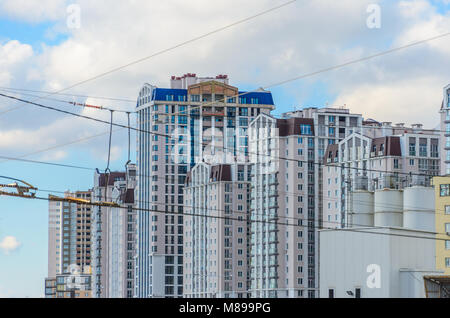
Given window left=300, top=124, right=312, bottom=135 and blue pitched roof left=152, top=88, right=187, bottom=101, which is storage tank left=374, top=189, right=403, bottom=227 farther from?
blue pitched roof left=152, top=88, right=187, bottom=101

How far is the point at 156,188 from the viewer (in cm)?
17375

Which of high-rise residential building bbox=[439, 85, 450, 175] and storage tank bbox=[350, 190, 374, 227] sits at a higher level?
high-rise residential building bbox=[439, 85, 450, 175]

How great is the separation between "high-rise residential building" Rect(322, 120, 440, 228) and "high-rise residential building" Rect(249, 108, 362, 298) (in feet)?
10.7

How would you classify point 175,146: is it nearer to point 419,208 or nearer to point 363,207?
point 363,207

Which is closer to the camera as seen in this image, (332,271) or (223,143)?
(332,271)

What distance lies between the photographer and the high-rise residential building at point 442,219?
98688 millimetres

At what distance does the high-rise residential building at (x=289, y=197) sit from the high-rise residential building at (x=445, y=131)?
65.2ft

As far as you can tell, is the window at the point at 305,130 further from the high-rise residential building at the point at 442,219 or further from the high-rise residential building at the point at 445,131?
the high-rise residential building at the point at 442,219

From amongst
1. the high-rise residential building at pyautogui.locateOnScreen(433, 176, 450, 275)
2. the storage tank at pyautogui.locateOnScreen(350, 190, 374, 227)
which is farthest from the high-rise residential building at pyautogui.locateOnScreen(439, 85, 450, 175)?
the high-rise residential building at pyautogui.locateOnScreen(433, 176, 450, 275)

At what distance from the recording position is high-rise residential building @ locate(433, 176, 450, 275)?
324 feet
